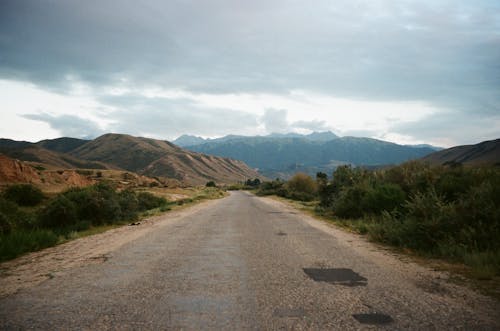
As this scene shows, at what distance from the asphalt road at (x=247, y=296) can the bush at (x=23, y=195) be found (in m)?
22.0

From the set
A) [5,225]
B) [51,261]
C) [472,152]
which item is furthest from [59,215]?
[472,152]

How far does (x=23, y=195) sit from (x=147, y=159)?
12989 centimetres

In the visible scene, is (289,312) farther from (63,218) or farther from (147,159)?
(147,159)

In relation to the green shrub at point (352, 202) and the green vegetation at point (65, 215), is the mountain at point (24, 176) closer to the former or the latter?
the green vegetation at point (65, 215)

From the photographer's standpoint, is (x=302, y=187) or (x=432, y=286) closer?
(x=432, y=286)

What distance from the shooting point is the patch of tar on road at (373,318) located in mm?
4242

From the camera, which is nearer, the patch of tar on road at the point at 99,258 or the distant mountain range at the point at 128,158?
the patch of tar on road at the point at 99,258

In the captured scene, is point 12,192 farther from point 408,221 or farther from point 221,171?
point 221,171

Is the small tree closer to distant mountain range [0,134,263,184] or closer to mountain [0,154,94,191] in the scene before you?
mountain [0,154,94,191]

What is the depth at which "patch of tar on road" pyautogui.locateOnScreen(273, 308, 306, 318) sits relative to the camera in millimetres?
4466

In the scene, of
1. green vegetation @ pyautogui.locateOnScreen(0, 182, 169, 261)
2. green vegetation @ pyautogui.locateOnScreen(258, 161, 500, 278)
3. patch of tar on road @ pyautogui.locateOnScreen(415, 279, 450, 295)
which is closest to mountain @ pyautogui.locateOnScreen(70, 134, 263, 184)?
green vegetation @ pyautogui.locateOnScreen(0, 182, 169, 261)

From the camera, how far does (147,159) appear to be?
6004 inches

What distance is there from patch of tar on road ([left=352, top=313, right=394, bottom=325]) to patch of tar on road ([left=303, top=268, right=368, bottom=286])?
1.49 metres

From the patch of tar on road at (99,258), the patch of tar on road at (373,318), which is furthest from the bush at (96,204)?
the patch of tar on road at (373,318)
